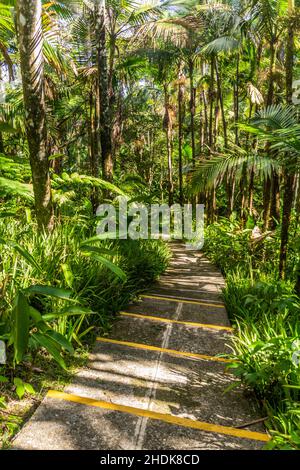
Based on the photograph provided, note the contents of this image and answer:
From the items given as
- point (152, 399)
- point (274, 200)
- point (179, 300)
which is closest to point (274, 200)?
point (274, 200)

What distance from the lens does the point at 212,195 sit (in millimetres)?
9812

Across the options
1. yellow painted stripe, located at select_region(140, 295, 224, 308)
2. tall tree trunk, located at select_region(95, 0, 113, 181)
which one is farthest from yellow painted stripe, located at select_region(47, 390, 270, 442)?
tall tree trunk, located at select_region(95, 0, 113, 181)

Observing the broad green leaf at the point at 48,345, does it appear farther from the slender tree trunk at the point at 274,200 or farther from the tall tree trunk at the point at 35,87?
the slender tree trunk at the point at 274,200

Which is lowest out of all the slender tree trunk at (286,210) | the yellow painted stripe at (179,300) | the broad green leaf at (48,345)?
the yellow painted stripe at (179,300)

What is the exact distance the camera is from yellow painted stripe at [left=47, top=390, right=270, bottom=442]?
1.74 m

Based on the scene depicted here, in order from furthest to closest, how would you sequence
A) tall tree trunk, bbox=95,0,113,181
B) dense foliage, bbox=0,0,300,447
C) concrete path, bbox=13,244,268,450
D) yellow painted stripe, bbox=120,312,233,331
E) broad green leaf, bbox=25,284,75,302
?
tall tree trunk, bbox=95,0,113,181 → yellow painted stripe, bbox=120,312,233,331 → dense foliage, bbox=0,0,300,447 → concrete path, bbox=13,244,268,450 → broad green leaf, bbox=25,284,75,302

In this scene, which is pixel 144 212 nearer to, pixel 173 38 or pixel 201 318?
pixel 201 318

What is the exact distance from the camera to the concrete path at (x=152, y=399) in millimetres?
1645

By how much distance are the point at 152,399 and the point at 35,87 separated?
96.2 inches

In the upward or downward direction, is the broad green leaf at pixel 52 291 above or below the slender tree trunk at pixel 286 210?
below

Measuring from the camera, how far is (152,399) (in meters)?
2.02

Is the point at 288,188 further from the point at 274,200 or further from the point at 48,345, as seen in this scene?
the point at 48,345

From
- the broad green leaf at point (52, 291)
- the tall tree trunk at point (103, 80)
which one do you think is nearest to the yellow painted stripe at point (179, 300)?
the tall tree trunk at point (103, 80)

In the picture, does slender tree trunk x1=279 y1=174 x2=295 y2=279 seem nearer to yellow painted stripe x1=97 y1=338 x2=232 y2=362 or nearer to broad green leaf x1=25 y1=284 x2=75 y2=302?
yellow painted stripe x1=97 y1=338 x2=232 y2=362
